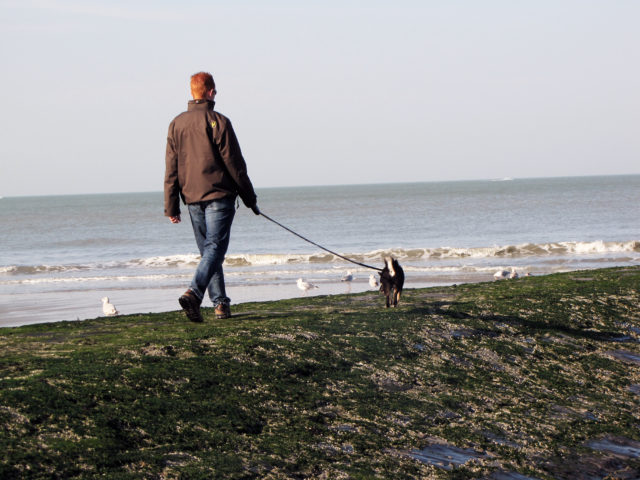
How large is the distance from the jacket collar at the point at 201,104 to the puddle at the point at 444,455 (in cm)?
356

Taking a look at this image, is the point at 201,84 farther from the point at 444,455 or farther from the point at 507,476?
the point at 507,476

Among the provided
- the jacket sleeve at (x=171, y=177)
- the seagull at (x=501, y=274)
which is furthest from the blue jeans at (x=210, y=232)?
the seagull at (x=501, y=274)

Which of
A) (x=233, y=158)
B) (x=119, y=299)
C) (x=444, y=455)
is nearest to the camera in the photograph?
(x=444, y=455)

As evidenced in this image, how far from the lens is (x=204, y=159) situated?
627cm

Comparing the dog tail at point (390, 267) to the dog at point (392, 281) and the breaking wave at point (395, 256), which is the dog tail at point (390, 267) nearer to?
the dog at point (392, 281)

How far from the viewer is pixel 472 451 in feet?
13.9

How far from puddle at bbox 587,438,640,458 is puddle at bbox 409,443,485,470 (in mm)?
860

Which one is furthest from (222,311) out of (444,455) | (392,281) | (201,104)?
(444,455)

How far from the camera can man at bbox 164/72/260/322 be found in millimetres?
6234

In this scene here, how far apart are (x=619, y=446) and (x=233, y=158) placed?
370 cm

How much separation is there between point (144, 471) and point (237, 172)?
3.26 metres

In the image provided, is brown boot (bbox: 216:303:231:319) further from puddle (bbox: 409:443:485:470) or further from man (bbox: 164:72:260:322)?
puddle (bbox: 409:443:485:470)

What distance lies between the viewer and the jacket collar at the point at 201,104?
6.32 meters

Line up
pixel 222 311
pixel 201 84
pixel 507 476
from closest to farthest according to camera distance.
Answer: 1. pixel 507 476
2. pixel 201 84
3. pixel 222 311
